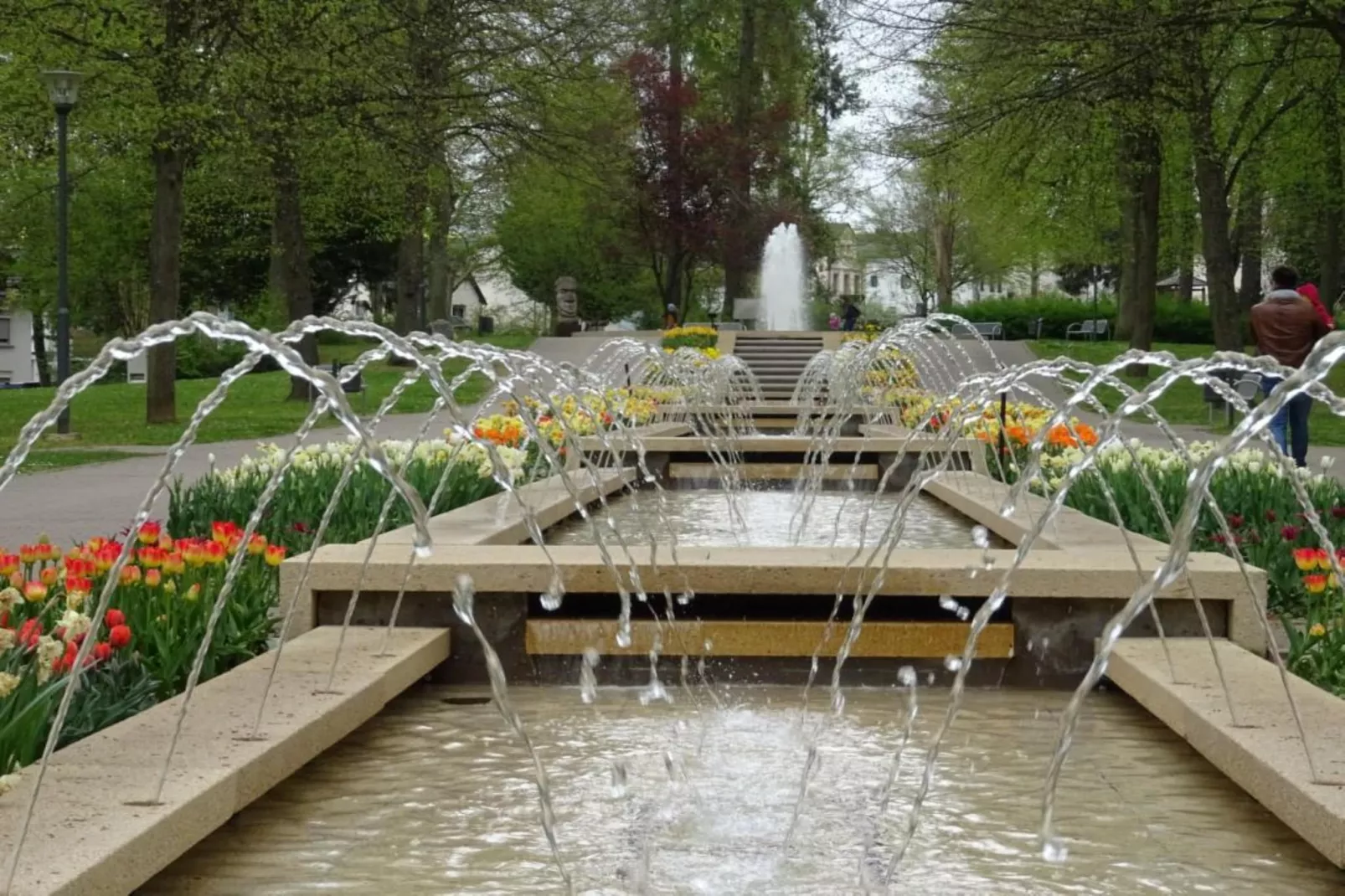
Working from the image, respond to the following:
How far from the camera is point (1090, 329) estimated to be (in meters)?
41.7

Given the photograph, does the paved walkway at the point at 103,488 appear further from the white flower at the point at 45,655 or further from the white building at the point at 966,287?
the white building at the point at 966,287

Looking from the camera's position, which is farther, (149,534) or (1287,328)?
(1287,328)

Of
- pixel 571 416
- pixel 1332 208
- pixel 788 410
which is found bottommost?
pixel 788 410

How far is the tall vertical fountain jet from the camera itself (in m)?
52.9

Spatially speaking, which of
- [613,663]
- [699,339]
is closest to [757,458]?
[613,663]

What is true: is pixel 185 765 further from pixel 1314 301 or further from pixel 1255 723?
pixel 1314 301

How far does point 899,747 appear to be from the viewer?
431 cm

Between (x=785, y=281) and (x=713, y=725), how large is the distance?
166 feet

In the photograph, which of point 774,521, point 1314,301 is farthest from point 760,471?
point 1314,301

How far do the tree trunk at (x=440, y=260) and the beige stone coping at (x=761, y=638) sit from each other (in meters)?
24.7

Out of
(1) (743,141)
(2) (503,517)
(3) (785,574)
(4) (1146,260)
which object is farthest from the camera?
(1) (743,141)

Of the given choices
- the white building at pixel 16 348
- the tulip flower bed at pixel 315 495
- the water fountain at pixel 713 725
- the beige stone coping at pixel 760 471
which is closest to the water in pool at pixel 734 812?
the water fountain at pixel 713 725

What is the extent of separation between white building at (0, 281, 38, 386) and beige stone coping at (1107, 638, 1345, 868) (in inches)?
2202

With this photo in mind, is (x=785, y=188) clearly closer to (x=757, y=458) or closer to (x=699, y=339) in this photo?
(x=699, y=339)
